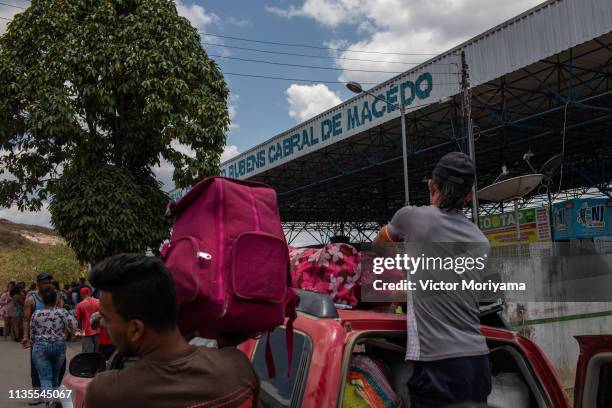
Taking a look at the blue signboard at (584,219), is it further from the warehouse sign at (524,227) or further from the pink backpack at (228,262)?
the pink backpack at (228,262)

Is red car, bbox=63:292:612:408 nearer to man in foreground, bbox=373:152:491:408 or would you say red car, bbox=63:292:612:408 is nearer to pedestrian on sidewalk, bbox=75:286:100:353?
man in foreground, bbox=373:152:491:408

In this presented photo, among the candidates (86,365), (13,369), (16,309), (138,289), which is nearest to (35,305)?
(13,369)

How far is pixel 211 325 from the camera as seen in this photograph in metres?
1.82

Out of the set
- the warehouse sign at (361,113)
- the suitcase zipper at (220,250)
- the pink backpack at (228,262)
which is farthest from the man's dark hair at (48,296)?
the warehouse sign at (361,113)

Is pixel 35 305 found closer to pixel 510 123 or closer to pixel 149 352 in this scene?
pixel 149 352

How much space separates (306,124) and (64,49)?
518 inches

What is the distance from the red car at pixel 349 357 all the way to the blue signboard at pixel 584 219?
1846cm

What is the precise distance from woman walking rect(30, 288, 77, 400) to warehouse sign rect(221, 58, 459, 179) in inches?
504

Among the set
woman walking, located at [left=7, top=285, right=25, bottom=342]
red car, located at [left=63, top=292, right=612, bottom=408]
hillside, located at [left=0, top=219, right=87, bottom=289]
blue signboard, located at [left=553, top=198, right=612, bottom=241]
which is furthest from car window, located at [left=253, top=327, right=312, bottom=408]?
hillside, located at [left=0, top=219, right=87, bottom=289]

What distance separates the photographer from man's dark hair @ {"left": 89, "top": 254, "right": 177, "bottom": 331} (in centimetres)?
155

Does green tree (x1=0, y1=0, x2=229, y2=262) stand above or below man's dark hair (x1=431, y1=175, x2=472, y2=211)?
above

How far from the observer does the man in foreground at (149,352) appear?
1493mm

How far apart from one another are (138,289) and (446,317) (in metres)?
1.47

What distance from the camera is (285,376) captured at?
2555 mm
